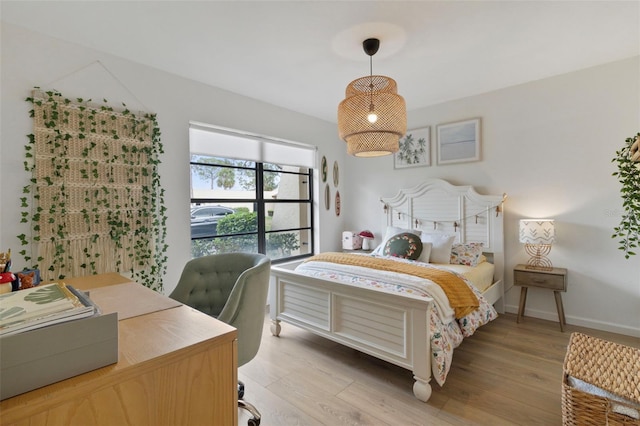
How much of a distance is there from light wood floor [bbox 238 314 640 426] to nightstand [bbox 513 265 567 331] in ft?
1.07

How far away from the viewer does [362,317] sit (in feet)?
7.28

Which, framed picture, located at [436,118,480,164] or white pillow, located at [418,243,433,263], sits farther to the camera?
framed picture, located at [436,118,480,164]

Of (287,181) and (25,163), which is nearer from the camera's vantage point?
(25,163)

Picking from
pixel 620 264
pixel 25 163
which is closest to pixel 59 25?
pixel 25 163

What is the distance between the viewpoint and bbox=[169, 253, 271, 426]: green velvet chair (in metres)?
1.54

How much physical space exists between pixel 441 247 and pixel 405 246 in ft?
1.39

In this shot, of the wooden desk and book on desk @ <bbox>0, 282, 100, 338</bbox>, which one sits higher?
book on desk @ <bbox>0, 282, 100, 338</bbox>

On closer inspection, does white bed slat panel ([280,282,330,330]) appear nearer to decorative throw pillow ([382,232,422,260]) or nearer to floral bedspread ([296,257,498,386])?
floral bedspread ([296,257,498,386])

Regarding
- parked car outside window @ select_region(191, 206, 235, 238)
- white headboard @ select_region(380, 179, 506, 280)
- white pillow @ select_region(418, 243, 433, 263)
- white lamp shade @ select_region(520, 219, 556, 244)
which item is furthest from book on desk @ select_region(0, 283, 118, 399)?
white headboard @ select_region(380, 179, 506, 280)

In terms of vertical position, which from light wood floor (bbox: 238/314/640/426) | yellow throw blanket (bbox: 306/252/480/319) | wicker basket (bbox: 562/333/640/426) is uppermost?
yellow throw blanket (bbox: 306/252/480/319)

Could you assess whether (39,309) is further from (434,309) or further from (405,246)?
(405,246)

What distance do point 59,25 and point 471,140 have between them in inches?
158

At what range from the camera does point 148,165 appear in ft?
8.68

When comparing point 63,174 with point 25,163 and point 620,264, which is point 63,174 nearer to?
point 25,163
